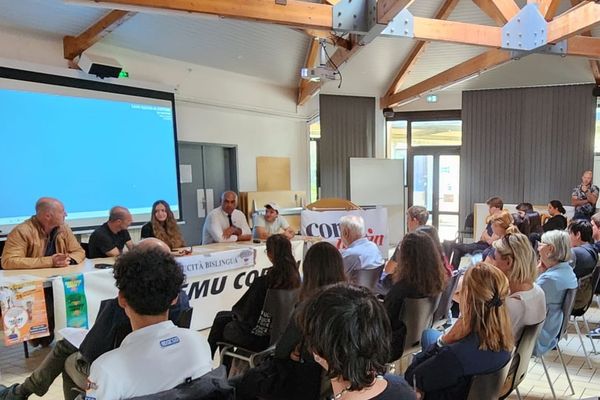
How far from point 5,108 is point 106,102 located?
109 cm

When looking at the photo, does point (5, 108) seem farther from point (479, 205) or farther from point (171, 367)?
point (479, 205)

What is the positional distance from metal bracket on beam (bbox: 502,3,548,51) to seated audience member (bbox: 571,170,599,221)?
2501mm

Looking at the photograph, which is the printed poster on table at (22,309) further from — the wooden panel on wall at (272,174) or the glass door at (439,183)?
the glass door at (439,183)

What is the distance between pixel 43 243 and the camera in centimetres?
352

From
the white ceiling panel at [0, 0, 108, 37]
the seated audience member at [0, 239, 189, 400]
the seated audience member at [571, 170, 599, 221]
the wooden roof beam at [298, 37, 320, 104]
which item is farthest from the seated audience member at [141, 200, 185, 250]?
the seated audience member at [571, 170, 599, 221]

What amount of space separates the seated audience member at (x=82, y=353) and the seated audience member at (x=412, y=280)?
1.15 meters

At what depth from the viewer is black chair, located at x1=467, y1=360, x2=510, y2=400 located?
1694 mm

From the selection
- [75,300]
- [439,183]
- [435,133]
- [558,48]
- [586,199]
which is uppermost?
[558,48]

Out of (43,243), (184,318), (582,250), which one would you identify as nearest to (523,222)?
(582,250)

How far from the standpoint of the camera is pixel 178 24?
211 inches

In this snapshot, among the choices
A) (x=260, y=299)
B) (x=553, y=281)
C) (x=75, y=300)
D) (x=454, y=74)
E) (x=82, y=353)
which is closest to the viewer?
(x=82, y=353)

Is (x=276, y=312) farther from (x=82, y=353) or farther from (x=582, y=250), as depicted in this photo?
(x=582, y=250)

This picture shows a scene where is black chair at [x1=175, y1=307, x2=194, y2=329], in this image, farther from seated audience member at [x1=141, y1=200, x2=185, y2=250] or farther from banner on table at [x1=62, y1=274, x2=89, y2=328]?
seated audience member at [x1=141, y1=200, x2=185, y2=250]

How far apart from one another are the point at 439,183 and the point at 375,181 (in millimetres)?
1789
